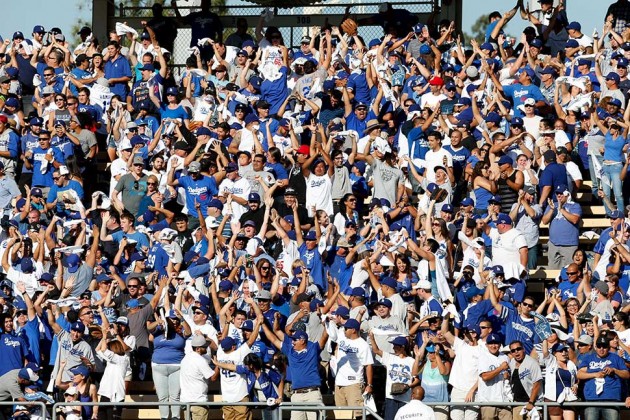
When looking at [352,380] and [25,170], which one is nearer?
[352,380]

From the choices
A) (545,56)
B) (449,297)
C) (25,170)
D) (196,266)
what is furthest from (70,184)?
(545,56)

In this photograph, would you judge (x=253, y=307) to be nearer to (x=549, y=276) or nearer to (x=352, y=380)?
(x=352, y=380)

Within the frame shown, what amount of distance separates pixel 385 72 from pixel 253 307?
6.94 m

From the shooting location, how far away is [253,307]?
2192cm

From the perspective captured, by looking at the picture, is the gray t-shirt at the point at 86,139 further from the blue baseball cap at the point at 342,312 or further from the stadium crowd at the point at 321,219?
the blue baseball cap at the point at 342,312

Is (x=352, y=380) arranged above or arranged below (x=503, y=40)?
below

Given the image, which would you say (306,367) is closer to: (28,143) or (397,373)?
(397,373)

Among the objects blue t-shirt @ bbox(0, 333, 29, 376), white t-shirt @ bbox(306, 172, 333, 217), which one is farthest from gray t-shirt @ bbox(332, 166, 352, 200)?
blue t-shirt @ bbox(0, 333, 29, 376)

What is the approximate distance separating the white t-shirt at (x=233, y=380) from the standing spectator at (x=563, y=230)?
5.02 meters

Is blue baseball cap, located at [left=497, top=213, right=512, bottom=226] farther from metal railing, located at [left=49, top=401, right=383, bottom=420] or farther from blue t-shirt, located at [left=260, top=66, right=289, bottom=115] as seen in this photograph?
blue t-shirt, located at [left=260, top=66, right=289, bottom=115]

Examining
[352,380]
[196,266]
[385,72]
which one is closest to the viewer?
[352,380]

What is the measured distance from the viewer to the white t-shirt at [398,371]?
68.6 feet

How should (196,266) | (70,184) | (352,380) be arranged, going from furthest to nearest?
(70,184) → (196,266) → (352,380)

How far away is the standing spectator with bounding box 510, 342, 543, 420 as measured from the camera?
20.7 m
